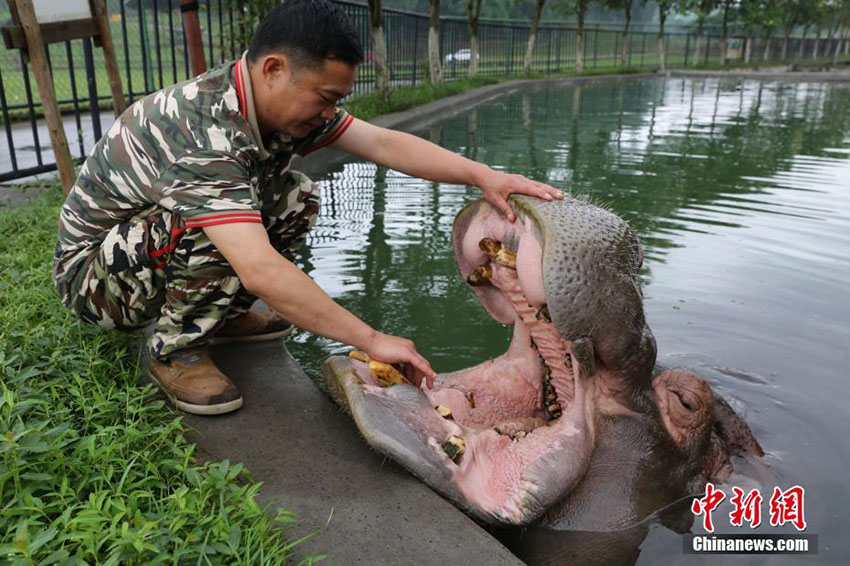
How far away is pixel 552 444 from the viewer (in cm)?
195

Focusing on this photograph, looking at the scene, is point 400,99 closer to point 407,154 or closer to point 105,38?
point 105,38

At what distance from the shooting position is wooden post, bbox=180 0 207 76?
449cm

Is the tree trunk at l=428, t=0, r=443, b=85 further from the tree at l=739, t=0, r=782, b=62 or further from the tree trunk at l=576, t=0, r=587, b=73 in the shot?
the tree at l=739, t=0, r=782, b=62

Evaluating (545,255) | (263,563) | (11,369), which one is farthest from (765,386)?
(11,369)

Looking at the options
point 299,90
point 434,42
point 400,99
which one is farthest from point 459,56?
point 299,90

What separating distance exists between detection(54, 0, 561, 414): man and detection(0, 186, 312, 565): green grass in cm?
18

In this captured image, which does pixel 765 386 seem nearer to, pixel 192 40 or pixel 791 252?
pixel 791 252

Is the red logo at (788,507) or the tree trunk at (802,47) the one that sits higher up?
the tree trunk at (802,47)

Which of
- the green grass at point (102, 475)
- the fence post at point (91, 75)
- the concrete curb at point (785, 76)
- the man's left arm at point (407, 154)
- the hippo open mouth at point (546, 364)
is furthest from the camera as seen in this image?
the concrete curb at point (785, 76)

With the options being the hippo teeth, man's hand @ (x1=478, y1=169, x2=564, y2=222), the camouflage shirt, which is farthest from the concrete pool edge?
man's hand @ (x1=478, y1=169, x2=564, y2=222)

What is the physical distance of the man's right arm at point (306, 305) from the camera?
1.96 metres

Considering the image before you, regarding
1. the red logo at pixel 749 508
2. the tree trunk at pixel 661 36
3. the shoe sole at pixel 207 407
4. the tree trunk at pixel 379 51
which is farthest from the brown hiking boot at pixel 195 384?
the tree trunk at pixel 661 36

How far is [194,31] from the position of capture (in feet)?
15.1

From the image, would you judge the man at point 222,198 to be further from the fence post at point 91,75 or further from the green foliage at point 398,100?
the green foliage at point 398,100
